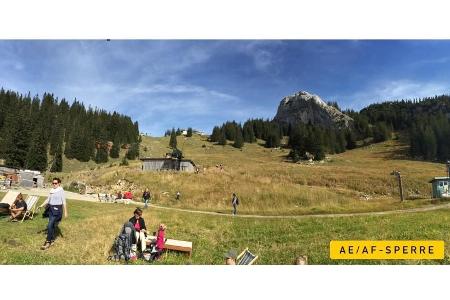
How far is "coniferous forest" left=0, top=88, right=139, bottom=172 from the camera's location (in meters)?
13.5

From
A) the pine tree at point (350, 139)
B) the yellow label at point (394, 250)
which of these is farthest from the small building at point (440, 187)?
the pine tree at point (350, 139)

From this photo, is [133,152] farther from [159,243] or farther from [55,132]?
[159,243]

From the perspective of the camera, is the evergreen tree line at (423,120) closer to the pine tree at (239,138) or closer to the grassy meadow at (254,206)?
the grassy meadow at (254,206)

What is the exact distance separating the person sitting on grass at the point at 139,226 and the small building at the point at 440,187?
8.58 meters

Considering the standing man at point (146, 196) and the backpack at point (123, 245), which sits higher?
the standing man at point (146, 196)

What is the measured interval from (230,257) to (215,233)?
2180 mm

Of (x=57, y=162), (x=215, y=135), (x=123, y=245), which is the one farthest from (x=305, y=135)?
(x=57, y=162)

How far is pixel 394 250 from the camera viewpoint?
11.2 metres

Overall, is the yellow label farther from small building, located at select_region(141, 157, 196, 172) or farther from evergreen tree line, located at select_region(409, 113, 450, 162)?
small building, located at select_region(141, 157, 196, 172)

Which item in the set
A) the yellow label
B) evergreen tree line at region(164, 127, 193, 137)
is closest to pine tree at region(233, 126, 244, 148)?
evergreen tree line at region(164, 127, 193, 137)

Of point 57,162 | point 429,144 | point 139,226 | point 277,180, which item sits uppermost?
point 429,144

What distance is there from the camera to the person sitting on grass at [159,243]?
11.6 m

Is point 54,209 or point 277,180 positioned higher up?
point 277,180
